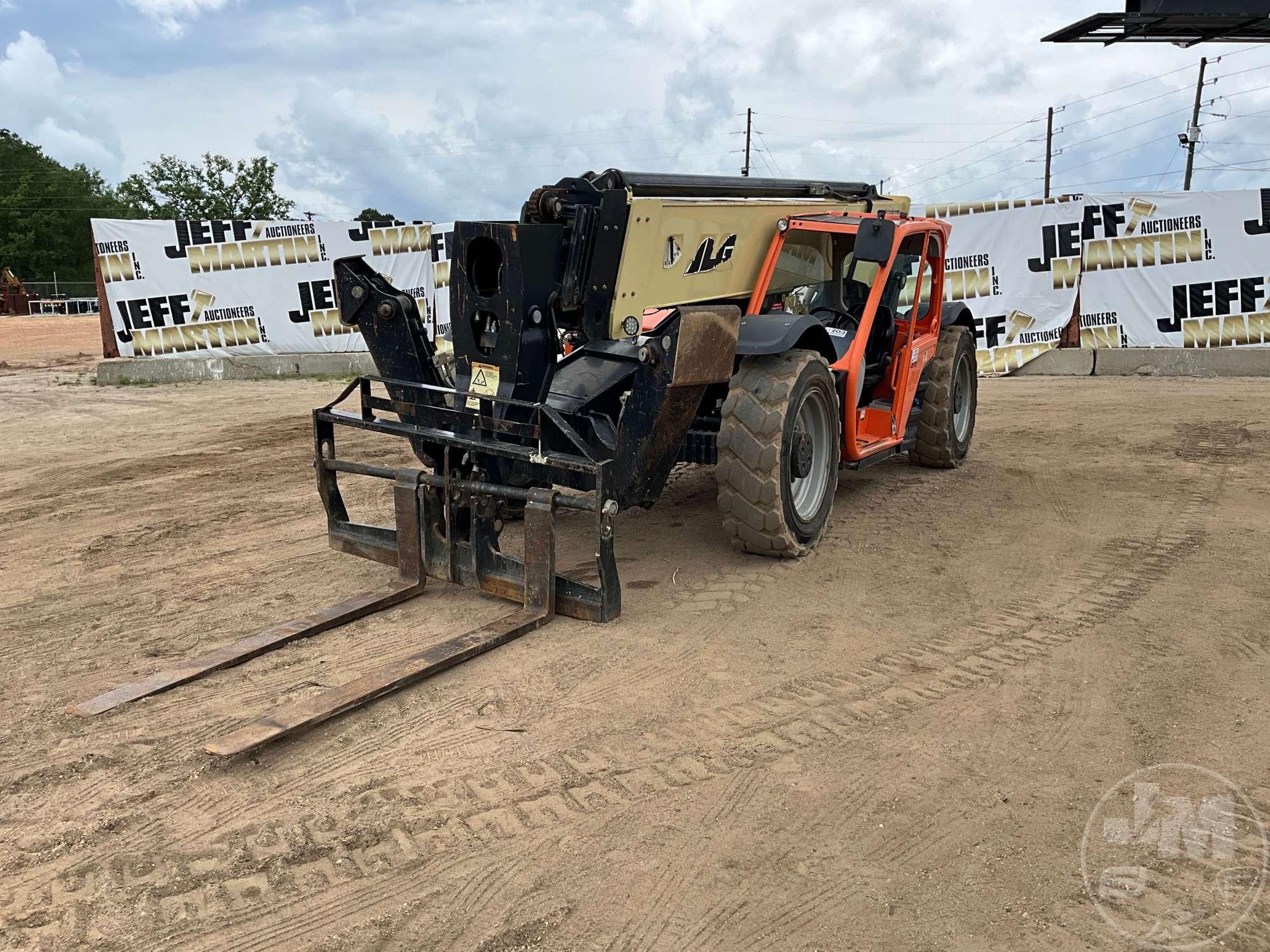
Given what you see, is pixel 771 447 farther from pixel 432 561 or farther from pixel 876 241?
pixel 432 561

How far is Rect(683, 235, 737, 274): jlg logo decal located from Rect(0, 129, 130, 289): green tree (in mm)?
59184

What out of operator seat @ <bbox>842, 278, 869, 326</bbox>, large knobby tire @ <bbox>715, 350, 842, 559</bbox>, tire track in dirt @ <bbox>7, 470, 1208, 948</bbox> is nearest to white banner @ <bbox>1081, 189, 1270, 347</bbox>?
operator seat @ <bbox>842, 278, 869, 326</bbox>

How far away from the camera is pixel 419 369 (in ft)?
18.0

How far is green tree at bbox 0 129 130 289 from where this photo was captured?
2244 inches

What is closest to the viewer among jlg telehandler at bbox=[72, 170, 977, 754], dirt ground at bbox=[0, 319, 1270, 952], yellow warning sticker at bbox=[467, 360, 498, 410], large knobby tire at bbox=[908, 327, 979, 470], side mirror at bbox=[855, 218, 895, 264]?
dirt ground at bbox=[0, 319, 1270, 952]

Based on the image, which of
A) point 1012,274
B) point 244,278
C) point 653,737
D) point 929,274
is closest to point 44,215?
point 244,278

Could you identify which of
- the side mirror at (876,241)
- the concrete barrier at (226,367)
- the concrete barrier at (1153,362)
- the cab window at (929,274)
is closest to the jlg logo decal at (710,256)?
the side mirror at (876,241)

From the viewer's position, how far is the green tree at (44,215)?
57.0 meters

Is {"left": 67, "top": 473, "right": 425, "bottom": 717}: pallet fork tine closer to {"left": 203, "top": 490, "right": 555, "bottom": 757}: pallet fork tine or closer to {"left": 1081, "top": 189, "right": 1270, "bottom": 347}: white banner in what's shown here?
{"left": 203, "top": 490, "right": 555, "bottom": 757}: pallet fork tine

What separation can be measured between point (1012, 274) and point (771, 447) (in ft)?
38.2

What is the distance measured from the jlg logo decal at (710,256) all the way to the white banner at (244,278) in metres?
9.62

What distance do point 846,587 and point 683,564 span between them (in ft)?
3.11

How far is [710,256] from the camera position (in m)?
6.08

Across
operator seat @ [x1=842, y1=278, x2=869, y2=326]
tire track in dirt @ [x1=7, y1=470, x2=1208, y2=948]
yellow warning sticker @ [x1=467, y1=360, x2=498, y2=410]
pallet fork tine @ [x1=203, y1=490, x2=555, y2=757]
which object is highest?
operator seat @ [x1=842, y1=278, x2=869, y2=326]
